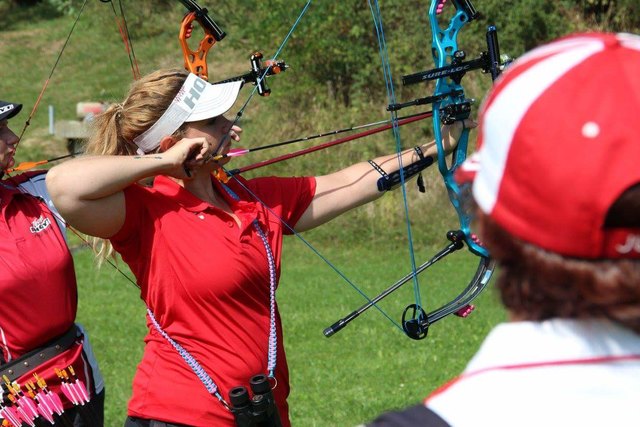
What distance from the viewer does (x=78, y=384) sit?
9.77 ft

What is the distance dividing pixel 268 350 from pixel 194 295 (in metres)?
0.24

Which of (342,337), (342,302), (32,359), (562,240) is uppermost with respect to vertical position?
(562,240)

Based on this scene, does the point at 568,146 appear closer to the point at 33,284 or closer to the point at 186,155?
the point at 186,155

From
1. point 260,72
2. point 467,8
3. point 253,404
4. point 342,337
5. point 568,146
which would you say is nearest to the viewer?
point 568,146

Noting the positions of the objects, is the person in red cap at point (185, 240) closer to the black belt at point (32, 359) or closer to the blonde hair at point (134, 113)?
the blonde hair at point (134, 113)

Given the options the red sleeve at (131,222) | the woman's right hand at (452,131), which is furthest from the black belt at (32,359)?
the woman's right hand at (452,131)

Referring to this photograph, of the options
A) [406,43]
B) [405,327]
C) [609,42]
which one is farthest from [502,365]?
[406,43]

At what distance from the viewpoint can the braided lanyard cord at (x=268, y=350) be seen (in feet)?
7.90

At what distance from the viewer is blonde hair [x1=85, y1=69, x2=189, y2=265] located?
2.52m

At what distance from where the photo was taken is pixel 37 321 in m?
2.91

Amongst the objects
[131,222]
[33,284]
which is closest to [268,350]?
[131,222]

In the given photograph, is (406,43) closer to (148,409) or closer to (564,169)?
(148,409)

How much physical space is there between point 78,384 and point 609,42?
2.32 metres

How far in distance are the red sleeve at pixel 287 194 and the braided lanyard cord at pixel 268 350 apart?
0.50 ft
